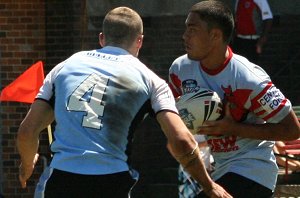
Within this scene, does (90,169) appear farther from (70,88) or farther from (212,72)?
(212,72)

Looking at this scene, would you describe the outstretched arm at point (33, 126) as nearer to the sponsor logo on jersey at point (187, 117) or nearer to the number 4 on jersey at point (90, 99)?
the number 4 on jersey at point (90, 99)

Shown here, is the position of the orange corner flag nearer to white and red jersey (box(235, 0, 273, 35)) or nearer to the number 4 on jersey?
white and red jersey (box(235, 0, 273, 35))

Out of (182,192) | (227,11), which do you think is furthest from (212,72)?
(182,192)

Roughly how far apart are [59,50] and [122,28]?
5.96 meters

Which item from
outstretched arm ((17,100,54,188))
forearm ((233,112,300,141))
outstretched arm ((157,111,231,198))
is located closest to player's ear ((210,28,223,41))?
forearm ((233,112,300,141))

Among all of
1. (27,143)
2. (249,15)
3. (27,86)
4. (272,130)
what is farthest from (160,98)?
(249,15)

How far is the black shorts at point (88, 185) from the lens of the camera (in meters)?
5.15

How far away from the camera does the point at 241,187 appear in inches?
245

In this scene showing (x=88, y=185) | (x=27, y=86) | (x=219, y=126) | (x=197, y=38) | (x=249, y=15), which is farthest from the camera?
(x=249, y=15)

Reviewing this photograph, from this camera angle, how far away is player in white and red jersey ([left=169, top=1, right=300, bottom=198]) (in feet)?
19.9

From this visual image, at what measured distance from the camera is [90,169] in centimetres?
516

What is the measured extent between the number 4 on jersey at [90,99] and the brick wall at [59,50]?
5913 mm

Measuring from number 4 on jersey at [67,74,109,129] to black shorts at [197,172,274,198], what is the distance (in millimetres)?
1342

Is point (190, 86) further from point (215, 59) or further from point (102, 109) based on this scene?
point (102, 109)
